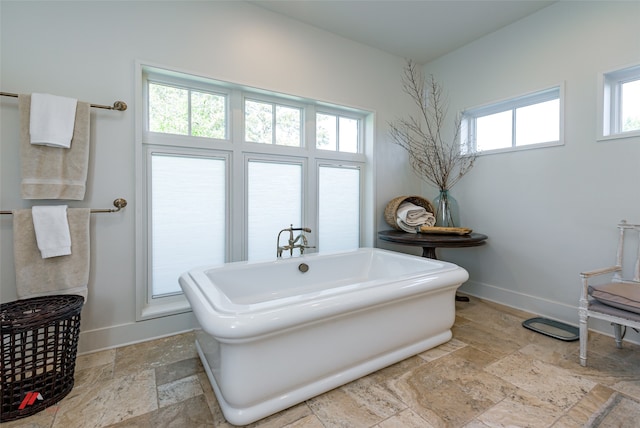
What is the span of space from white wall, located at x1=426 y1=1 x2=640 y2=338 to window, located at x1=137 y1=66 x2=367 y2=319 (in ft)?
4.71

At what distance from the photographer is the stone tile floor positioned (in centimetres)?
134

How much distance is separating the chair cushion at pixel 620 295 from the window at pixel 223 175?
2.01m

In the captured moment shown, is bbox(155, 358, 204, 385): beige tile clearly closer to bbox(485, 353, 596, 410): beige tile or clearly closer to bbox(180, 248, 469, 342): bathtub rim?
bbox(180, 248, 469, 342): bathtub rim

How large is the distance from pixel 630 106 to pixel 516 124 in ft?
2.51

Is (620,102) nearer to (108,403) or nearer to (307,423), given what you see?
(307,423)

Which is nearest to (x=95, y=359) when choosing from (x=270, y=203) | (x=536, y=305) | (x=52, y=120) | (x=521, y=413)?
(x=52, y=120)

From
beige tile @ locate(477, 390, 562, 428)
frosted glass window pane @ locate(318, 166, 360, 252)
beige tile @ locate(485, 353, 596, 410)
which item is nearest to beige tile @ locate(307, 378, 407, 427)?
beige tile @ locate(477, 390, 562, 428)

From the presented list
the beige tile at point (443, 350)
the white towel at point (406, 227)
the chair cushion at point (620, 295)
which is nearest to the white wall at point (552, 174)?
the chair cushion at point (620, 295)

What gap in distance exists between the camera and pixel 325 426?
1.30 metres

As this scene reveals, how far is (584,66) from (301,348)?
2928mm

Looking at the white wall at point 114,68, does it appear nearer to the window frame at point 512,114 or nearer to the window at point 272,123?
the window at point 272,123

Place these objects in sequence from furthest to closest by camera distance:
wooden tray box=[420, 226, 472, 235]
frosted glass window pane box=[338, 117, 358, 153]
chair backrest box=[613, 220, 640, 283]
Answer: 1. frosted glass window pane box=[338, 117, 358, 153]
2. wooden tray box=[420, 226, 472, 235]
3. chair backrest box=[613, 220, 640, 283]

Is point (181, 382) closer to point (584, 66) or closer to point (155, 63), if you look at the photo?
point (155, 63)

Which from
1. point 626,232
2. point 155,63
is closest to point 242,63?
point 155,63
